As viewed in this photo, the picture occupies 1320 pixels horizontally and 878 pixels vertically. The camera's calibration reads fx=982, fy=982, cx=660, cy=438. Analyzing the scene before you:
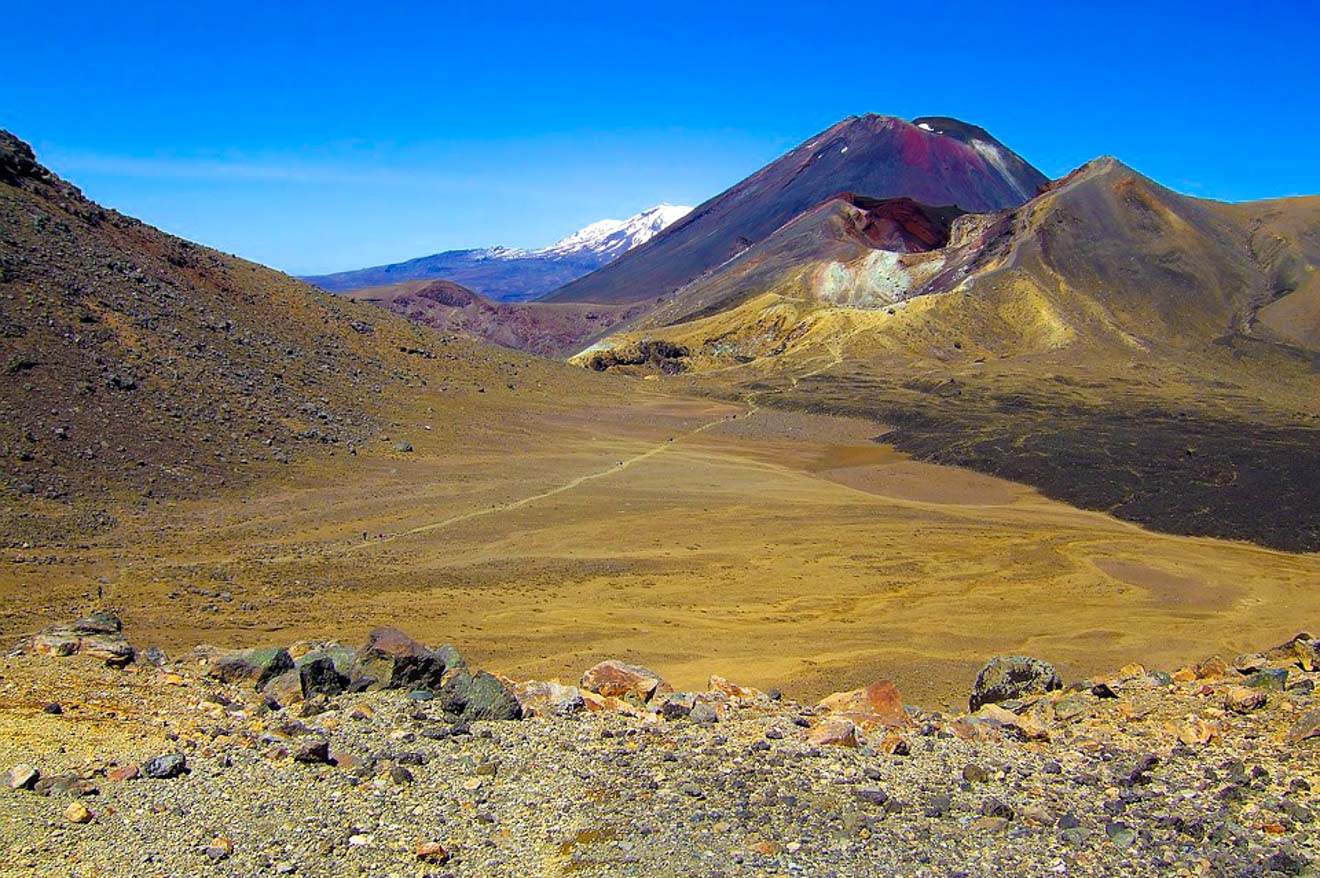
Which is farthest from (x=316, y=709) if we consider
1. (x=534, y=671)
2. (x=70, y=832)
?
(x=534, y=671)

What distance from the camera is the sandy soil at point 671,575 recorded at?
682 inches

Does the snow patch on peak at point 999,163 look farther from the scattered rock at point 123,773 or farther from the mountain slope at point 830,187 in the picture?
the scattered rock at point 123,773

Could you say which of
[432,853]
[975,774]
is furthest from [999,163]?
[432,853]

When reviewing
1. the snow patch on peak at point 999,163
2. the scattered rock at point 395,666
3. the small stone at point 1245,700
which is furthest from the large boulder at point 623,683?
the snow patch on peak at point 999,163

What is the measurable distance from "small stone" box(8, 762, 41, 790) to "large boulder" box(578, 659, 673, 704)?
582 centimetres

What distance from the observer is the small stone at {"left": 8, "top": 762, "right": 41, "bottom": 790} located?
24.6 ft

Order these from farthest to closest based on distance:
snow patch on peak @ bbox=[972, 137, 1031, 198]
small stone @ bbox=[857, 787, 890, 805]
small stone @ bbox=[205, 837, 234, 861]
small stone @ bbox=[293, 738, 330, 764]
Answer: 1. snow patch on peak @ bbox=[972, 137, 1031, 198]
2. small stone @ bbox=[293, 738, 330, 764]
3. small stone @ bbox=[857, 787, 890, 805]
4. small stone @ bbox=[205, 837, 234, 861]

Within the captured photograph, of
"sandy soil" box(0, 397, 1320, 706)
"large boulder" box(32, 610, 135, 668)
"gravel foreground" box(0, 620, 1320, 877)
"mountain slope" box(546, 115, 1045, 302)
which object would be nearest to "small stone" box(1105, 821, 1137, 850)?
"gravel foreground" box(0, 620, 1320, 877)

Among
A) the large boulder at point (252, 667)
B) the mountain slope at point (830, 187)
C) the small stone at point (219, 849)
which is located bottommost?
the small stone at point (219, 849)

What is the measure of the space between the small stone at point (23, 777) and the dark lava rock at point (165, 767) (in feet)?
2.55

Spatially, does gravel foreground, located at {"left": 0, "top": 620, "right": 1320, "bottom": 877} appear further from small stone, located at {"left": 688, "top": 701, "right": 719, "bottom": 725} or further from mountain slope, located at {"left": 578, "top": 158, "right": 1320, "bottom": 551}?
mountain slope, located at {"left": 578, "top": 158, "right": 1320, "bottom": 551}

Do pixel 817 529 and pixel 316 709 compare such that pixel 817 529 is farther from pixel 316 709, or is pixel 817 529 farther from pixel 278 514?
pixel 316 709

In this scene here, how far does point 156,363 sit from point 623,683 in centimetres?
2602

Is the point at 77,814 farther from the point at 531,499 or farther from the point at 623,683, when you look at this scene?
the point at 531,499
